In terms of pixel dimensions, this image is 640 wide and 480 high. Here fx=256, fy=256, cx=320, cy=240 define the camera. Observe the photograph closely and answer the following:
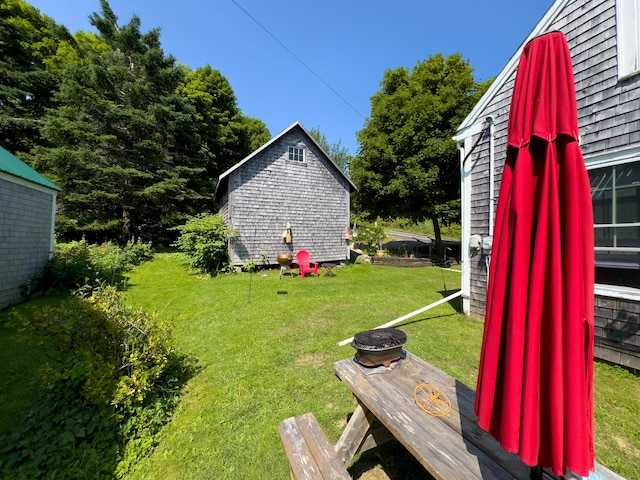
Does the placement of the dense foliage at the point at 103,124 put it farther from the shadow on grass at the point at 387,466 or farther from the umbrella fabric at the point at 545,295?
the umbrella fabric at the point at 545,295

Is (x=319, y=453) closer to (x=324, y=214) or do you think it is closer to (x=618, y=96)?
(x=618, y=96)

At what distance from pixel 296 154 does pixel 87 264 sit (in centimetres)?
→ 891

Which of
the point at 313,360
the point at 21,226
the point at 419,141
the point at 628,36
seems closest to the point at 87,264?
the point at 21,226

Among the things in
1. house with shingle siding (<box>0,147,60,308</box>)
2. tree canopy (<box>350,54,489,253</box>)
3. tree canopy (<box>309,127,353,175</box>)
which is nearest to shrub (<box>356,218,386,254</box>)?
tree canopy (<box>350,54,489,253</box>)

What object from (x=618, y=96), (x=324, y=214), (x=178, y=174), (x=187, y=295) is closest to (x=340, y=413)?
(x=618, y=96)

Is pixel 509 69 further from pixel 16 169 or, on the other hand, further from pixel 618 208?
pixel 16 169

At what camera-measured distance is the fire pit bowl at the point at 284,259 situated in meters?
10.9

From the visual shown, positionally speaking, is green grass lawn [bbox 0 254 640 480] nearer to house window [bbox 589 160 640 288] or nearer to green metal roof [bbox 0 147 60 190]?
house window [bbox 589 160 640 288]

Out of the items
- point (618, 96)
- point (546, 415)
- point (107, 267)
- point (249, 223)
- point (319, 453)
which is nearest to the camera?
point (546, 415)

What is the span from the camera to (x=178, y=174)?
16.8 m

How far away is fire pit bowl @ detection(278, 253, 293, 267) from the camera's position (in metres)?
10.9

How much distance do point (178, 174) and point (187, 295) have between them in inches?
474

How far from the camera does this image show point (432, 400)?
1.81 m

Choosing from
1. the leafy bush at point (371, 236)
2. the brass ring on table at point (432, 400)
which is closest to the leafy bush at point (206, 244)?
the leafy bush at point (371, 236)
